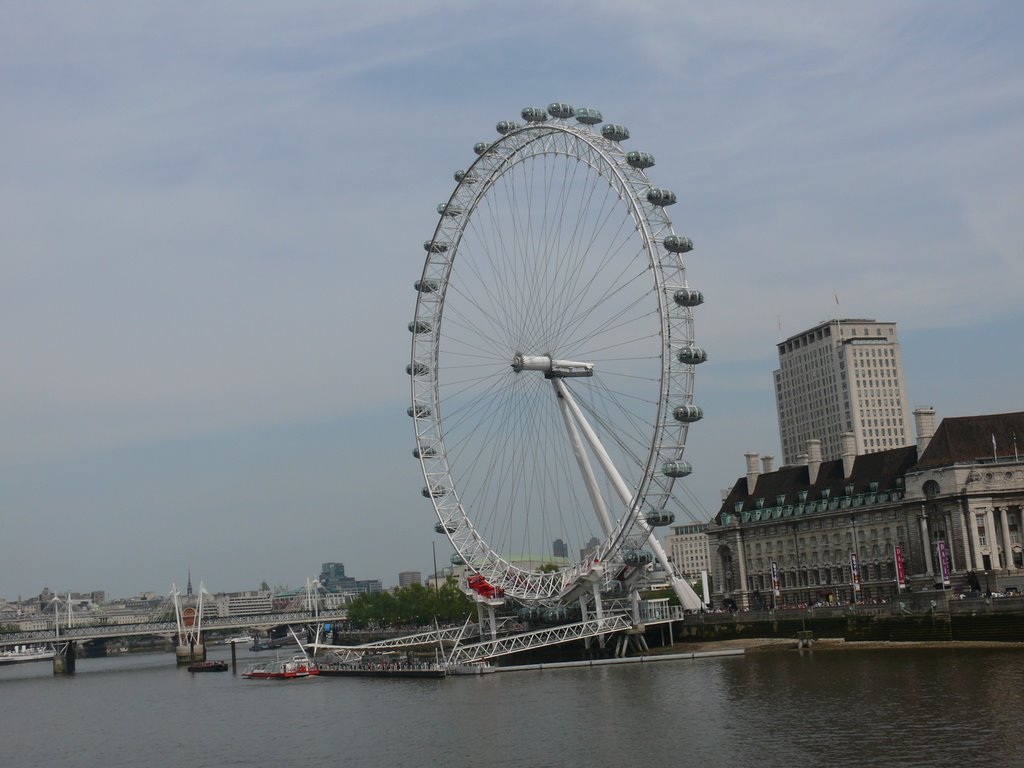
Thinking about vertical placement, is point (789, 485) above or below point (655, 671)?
above

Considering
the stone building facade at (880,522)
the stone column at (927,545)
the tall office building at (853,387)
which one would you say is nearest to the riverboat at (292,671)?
the stone building facade at (880,522)

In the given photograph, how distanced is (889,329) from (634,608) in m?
118

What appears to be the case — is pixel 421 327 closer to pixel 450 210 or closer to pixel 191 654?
pixel 450 210

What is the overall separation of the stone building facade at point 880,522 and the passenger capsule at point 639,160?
1123 inches

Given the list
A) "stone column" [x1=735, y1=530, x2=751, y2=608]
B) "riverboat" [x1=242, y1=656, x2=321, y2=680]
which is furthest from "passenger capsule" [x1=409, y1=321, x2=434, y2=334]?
"stone column" [x1=735, y1=530, x2=751, y2=608]

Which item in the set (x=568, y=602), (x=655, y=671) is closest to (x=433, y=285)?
(x=568, y=602)

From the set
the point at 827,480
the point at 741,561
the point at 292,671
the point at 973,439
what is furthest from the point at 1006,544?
the point at 292,671

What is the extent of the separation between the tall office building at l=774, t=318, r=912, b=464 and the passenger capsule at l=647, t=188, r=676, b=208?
110 metres

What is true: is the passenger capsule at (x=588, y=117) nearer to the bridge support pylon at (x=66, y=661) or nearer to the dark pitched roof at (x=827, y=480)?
the dark pitched roof at (x=827, y=480)

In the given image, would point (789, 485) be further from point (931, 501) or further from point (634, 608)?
point (634, 608)

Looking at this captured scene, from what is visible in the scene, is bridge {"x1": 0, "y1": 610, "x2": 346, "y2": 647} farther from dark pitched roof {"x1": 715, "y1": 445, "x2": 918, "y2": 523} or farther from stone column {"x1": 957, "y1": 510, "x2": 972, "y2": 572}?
stone column {"x1": 957, "y1": 510, "x2": 972, "y2": 572}

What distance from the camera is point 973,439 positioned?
83.9 m

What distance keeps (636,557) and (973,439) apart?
971 inches

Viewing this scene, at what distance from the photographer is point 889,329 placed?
614 ft
